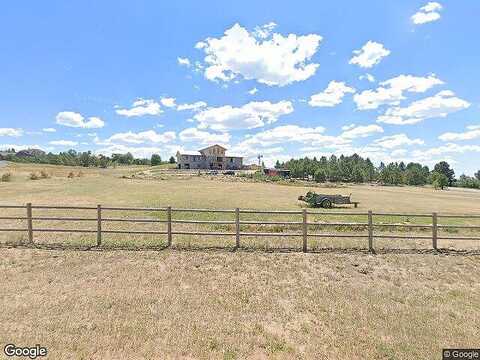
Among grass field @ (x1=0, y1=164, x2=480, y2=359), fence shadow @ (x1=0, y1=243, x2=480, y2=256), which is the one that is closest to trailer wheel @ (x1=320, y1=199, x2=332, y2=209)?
fence shadow @ (x1=0, y1=243, x2=480, y2=256)

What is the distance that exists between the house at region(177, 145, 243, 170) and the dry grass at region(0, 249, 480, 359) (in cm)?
10411

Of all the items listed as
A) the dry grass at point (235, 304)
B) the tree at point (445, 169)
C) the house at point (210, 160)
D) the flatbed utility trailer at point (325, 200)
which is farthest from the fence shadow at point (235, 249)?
the tree at point (445, 169)

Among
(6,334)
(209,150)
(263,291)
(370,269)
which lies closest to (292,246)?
(370,269)

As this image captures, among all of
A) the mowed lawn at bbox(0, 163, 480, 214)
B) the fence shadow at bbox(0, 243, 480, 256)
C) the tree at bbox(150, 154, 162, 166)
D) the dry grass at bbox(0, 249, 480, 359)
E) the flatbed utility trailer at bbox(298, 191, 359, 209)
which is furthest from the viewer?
the tree at bbox(150, 154, 162, 166)

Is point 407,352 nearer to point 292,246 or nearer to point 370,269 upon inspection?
point 370,269

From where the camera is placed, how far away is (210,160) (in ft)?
391

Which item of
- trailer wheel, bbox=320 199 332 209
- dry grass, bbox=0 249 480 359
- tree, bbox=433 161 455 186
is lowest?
dry grass, bbox=0 249 480 359

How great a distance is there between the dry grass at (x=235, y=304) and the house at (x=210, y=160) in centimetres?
10411

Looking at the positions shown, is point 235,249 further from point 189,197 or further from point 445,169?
point 445,169

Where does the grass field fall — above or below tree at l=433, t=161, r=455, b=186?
below

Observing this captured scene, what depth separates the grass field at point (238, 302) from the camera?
18.9 ft

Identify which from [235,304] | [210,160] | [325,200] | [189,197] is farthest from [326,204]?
[210,160]

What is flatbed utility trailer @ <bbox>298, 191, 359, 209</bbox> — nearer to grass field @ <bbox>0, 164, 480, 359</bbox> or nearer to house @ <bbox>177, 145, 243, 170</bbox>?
grass field @ <bbox>0, 164, 480, 359</bbox>

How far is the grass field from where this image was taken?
5773 millimetres
